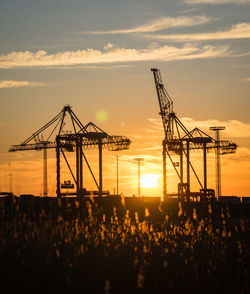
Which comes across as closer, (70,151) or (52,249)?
(52,249)

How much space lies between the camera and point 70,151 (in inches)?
3693

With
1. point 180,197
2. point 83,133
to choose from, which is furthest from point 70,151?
point 180,197

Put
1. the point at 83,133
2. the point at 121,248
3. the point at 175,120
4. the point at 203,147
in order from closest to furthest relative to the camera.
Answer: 1. the point at 121,248
2. the point at 83,133
3. the point at 203,147
4. the point at 175,120

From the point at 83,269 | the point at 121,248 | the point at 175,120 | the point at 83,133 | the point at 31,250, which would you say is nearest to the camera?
the point at 83,269

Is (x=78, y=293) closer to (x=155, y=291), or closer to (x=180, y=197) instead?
(x=155, y=291)

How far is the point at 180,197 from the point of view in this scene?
10462cm

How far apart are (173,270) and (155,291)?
186 cm

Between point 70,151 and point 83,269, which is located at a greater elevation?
point 70,151

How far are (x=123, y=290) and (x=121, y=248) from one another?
8.91 feet

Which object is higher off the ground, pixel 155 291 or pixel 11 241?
pixel 11 241

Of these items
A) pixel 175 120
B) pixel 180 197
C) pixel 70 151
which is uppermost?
pixel 175 120

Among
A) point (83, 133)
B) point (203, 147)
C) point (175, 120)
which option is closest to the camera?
point (83, 133)

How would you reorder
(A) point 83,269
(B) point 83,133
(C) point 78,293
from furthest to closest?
(B) point 83,133 < (A) point 83,269 < (C) point 78,293

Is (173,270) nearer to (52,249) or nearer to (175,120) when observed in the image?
(52,249)
